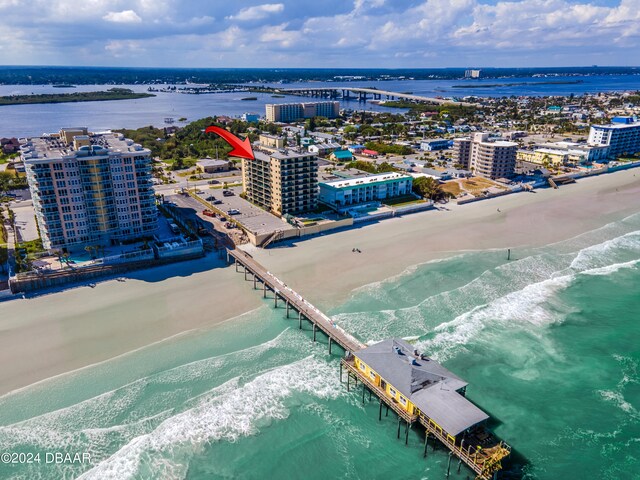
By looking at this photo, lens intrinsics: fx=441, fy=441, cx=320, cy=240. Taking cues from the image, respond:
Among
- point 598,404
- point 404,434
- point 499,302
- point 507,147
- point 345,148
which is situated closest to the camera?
point 404,434

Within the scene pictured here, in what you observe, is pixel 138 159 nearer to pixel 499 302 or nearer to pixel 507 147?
pixel 499 302

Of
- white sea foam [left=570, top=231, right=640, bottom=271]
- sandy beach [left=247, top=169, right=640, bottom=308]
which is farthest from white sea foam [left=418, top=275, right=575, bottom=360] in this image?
sandy beach [left=247, top=169, right=640, bottom=308]

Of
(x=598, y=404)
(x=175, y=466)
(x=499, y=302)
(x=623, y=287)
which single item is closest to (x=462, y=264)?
(x=499, y=302)

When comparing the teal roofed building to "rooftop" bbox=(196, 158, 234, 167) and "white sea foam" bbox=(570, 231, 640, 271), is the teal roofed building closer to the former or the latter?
"rooftop" bbox=(196, 158, 234, 167)

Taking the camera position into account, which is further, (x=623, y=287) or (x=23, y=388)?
(x=623, y=287)

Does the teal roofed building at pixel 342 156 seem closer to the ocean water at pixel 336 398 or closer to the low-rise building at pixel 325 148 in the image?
the low-rise building at pixel 325 148

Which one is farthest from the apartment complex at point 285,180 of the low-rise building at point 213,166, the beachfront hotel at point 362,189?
the low-rise building at point 213,166
